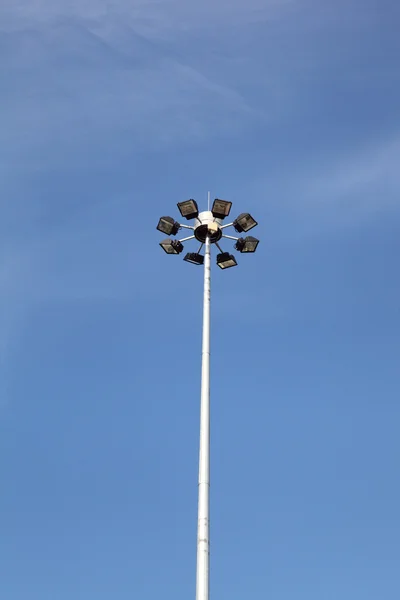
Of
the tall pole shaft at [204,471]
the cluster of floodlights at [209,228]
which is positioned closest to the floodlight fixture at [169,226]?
the cluster of floodlights at [209,228]

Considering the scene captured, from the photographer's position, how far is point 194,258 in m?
18.9

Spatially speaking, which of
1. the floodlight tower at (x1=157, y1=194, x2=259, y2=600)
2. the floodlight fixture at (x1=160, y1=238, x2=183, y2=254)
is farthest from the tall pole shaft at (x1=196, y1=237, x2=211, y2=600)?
the floodlight fixture at (x1=160, y1=238, x2=183, y2=254)

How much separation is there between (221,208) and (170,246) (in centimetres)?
143

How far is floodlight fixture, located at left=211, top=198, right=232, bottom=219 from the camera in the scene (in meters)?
18.2

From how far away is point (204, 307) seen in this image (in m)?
17.2

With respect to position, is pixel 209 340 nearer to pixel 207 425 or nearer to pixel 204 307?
pixel 204 307

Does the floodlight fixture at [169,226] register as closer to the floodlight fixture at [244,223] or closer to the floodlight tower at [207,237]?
the floodlight tower at [207,237]

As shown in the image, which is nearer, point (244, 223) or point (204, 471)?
point (204, 471)

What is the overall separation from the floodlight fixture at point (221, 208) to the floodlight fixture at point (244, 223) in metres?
0.45

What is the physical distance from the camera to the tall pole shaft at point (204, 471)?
12799mm

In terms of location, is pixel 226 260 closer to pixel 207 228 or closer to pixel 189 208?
pixel 207 228

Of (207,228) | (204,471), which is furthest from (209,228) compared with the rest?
(204,471)

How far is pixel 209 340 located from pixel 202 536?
4.36 meters

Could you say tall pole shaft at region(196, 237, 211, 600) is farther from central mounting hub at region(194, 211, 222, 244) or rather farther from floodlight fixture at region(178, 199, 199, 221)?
floodlight fixture at region(178, 199, 199, 221)
